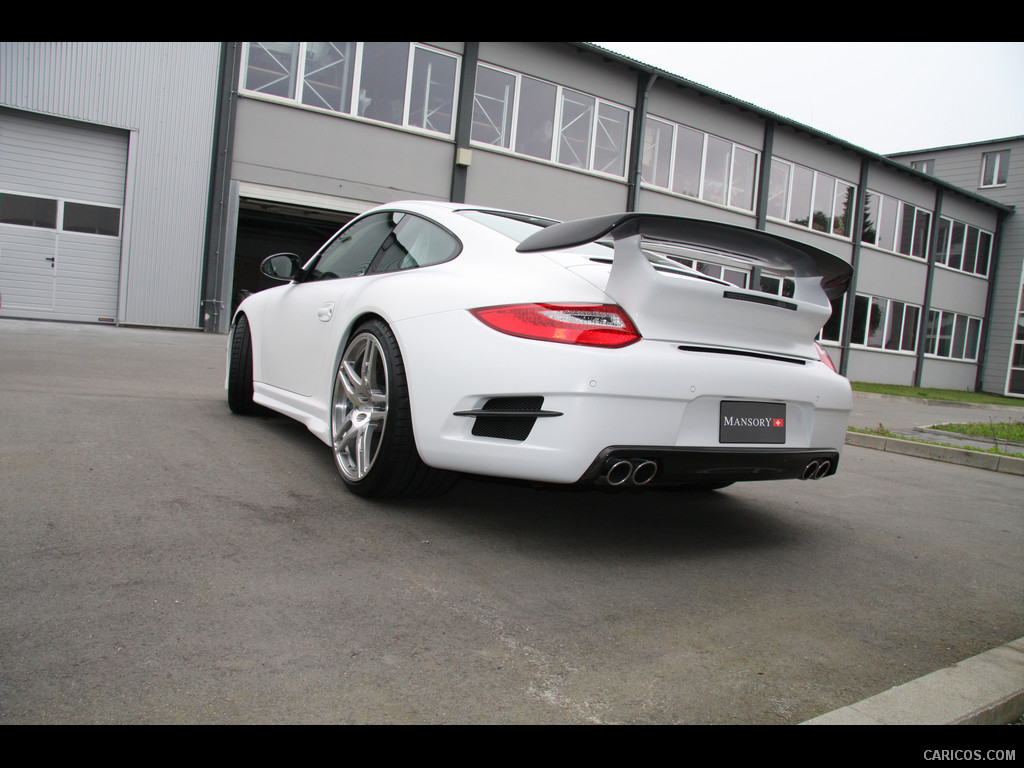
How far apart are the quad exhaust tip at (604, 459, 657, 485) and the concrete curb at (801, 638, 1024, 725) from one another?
101 centimetres

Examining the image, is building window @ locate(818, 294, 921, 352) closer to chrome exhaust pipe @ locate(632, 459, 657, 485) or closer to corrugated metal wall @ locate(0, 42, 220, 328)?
corrugated metal wall @ locate(0, 42, 220, 328)

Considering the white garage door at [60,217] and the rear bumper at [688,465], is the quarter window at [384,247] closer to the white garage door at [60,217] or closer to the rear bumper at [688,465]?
the rear bumper at [688,465]

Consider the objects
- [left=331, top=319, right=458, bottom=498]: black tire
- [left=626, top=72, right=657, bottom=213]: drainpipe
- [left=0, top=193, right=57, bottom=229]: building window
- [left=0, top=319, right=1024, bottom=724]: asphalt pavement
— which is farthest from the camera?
[left=626, top=72, right=657, bottom=213]: drainpipe

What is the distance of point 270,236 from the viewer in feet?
73.6

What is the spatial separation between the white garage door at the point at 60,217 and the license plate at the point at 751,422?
12.5 meters

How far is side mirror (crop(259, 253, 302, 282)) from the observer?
4.61 meters

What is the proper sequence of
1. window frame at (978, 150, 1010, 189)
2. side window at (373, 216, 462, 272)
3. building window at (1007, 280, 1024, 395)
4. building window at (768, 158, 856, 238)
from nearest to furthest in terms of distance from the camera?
1. side window at (373, 216, 462, 272)
2. building window at (768, 158, 856, 238)
3. building window at (1007, 280, 1024, 395)
4. window frame at (978, 150, 1010, 189)

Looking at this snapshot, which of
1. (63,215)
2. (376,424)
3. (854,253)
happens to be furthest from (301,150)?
(854,253)

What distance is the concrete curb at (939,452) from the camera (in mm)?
6520

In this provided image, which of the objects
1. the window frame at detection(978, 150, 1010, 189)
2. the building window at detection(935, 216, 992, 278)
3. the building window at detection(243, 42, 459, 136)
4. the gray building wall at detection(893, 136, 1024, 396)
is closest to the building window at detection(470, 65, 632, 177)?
the building window at detection(243, 42, 459, 136)

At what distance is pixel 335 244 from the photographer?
4441 millimetres

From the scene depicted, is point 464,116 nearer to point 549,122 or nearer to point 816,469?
point 549,122

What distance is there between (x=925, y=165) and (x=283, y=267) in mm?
36160
